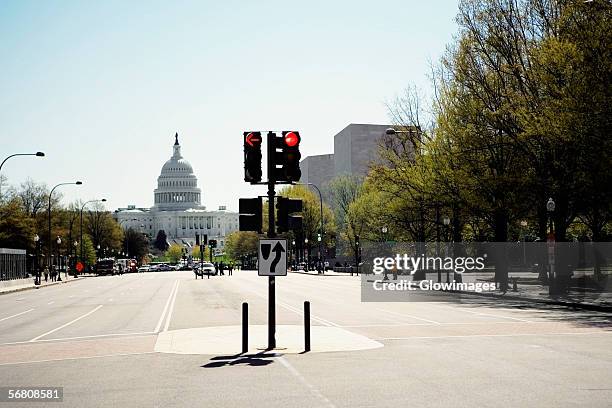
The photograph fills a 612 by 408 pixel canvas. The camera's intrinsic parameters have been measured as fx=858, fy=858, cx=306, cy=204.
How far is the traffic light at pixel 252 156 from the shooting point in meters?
18.7

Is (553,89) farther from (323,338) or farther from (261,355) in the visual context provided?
(261,355)

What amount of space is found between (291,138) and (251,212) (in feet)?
6.13

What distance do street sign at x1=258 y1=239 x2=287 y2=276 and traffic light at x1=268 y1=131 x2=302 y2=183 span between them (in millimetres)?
1436

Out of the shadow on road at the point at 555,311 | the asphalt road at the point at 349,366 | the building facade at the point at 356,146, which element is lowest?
the shadow on road at the point at 555,311

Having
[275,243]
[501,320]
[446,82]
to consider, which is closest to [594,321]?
[501,320]

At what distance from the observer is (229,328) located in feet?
79.6

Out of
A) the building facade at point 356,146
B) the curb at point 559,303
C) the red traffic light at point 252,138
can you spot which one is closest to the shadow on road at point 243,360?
the red traffic light at point 252,138

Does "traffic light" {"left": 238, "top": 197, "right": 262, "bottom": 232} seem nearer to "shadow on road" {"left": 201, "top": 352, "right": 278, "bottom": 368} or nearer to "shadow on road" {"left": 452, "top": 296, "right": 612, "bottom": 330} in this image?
"shadow on road" {"left": 201, "top": 352, "right": 278, "bottom": 368}

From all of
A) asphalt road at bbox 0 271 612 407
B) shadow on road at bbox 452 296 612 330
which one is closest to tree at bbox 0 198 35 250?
shadow on road at bbox 452 296 612 330

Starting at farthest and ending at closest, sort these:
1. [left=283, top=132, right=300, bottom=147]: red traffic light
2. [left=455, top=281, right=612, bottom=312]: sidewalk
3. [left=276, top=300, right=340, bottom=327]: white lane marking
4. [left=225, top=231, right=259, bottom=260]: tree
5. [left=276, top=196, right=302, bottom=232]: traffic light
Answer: [left=225, top=231, right=259, bottom=260]: tree < [left=455, top=281, right=612, bottom=312]: sidewalk < [left=276, top=300, right=340, bottom=327]: white lane marking < [left=276, top=196, right=302, bottom=232]: traffic light < [left=283, top=132, right=300, bottom=147]: red traffic light

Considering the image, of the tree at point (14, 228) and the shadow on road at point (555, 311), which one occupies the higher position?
the tree at point (14, 228)

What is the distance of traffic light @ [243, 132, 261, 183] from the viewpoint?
18.7m

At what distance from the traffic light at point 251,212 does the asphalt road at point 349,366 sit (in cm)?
296

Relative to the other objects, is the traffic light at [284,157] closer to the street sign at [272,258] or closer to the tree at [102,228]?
the street sign at [272,258]
